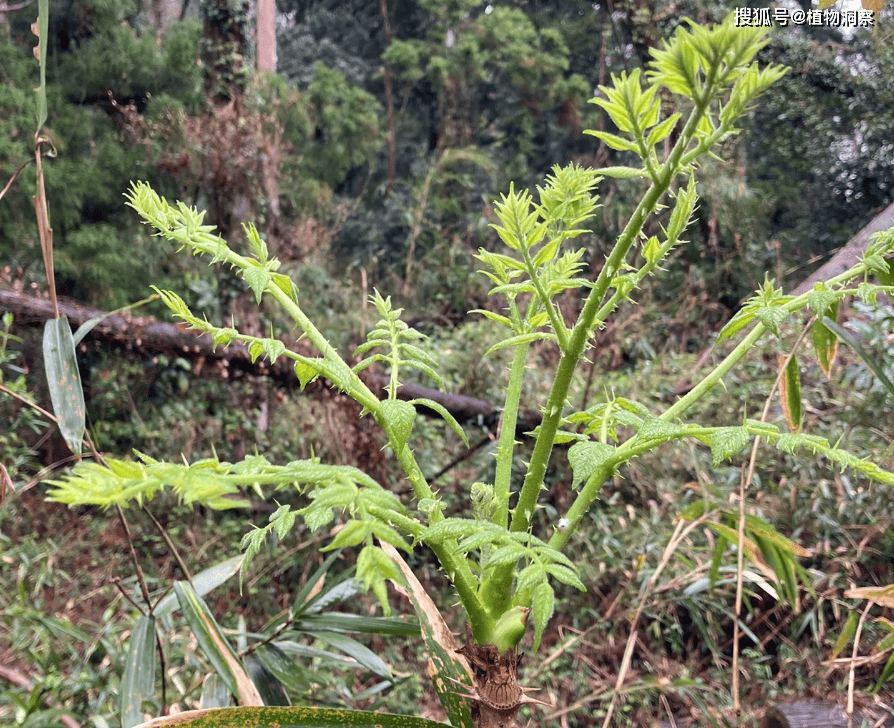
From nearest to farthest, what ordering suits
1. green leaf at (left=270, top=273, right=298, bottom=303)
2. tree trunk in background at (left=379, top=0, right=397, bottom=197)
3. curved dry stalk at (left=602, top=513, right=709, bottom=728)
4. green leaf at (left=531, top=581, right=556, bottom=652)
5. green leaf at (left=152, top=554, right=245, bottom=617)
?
1. green leaf at (left=531, top=581, right=556, bottom=652)
2. green leaf at (left=270, top=273, right=298, bottom=303)
3. curved dry stalk at (left=602, top=513, right=709, bottom=728)
4. green leaf at (left=152, top=554, right=245, bottom=617)
5. tree trunk in background at (left=379, top=0, right=397, bottom=197)

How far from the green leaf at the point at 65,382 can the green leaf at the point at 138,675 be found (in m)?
0.19

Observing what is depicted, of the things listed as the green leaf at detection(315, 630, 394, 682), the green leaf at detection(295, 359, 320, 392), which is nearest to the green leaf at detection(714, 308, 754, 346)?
the green leaf at detection(295, 359, 320, 392)

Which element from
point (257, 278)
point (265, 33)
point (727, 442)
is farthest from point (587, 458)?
point (265, 33)

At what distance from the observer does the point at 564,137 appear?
5.56 metres

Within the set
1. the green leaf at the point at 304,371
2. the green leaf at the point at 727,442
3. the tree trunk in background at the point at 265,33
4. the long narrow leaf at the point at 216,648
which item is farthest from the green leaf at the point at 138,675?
the tree trunk in background at the point at 265,33

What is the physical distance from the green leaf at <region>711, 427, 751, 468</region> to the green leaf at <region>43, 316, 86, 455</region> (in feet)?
1.50

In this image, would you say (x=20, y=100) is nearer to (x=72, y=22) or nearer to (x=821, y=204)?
(x=72, y=22)

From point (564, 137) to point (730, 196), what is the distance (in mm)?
2200

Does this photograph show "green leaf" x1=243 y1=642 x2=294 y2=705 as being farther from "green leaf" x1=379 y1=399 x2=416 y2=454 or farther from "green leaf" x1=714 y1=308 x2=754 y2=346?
"green leaf" x1=714 y1=308 x2=754 y2=346

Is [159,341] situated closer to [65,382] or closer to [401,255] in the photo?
[65,382]

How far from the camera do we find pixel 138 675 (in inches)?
21.0

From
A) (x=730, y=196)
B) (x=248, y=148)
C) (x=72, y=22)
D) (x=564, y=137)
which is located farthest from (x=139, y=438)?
(x=564, y=137)

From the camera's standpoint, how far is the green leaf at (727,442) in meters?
0.27

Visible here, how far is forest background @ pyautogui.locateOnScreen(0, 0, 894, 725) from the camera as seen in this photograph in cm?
133
